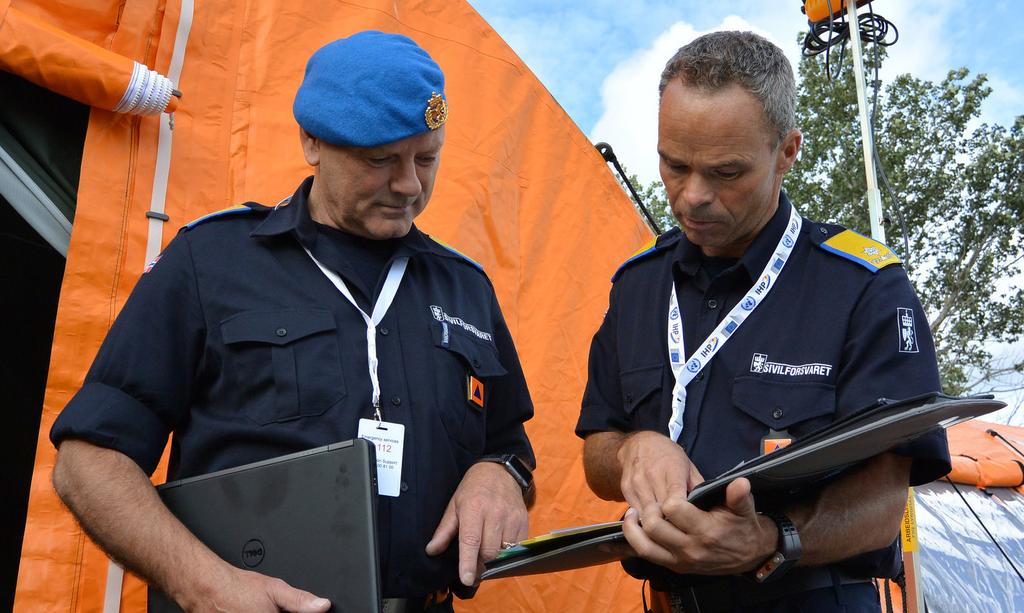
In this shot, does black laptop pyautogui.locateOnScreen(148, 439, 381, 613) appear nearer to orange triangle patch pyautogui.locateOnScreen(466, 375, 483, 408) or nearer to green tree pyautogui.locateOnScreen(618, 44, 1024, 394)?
orange triangle patch pyautogui.locateOnScreen(466, 375, 483, 408)

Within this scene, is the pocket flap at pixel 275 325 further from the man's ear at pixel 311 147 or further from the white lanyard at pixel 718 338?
the white lanyard at pixel 718 338

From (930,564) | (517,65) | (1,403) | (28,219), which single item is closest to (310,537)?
(28,219)

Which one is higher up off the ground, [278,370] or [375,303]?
[375,303]

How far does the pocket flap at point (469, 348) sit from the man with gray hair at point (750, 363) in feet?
0.79

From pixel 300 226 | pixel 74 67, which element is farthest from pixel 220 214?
pixel 74 67

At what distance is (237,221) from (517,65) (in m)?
1.71

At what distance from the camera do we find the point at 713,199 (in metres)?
1.74

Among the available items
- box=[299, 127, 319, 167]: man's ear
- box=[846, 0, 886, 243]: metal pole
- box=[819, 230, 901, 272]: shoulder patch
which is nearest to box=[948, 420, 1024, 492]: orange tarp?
box=[846, 0, 886, 243]: metal pole

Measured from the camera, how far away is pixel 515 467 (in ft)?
6.02

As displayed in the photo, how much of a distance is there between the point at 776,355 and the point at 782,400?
9 cm

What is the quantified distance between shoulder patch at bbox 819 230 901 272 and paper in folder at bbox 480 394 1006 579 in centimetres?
42

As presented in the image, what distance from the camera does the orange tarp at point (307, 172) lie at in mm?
2205

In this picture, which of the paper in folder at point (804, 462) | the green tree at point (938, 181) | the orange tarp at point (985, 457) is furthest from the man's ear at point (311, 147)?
the green tree at point (938, 181)

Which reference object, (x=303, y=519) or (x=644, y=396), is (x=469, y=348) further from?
(x=303, y=519)
